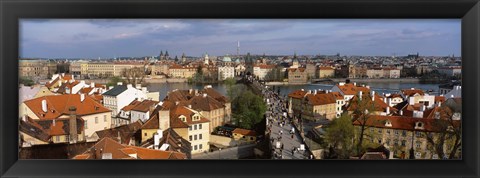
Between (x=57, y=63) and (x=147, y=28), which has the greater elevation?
(x=147, y=28)

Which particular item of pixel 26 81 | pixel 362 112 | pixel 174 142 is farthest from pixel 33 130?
pixel 362 112

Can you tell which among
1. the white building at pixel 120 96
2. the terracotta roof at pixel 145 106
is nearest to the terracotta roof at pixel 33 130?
the white building at pixel 120 96

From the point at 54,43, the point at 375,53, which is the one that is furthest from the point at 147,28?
the point at 375,53

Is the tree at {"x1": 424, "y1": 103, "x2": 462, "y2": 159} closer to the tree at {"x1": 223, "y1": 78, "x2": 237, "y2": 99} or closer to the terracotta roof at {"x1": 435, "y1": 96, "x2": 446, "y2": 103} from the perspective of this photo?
the terracotta roof at {"x1": 435, "y1": 96, "x2": 446, "y2": 103}

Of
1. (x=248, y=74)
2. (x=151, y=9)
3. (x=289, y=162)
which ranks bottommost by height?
(x=289, y=162)

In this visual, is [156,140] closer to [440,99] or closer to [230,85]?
[230,85]

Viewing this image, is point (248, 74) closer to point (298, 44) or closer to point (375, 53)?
point (298, 44)

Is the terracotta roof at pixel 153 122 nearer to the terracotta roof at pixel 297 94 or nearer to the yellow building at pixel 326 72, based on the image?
the terracotta roof at pixel 297 94
